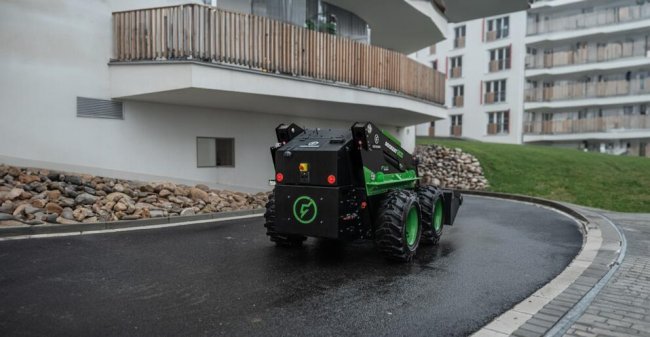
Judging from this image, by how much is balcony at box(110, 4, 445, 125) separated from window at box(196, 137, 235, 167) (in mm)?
1108

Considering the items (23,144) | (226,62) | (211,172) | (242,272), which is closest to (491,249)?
(242,272)

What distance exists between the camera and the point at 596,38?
119ft

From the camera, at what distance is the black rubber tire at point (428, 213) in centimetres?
762

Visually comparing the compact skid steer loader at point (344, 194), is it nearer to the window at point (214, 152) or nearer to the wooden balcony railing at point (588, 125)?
the window at point (214, 152)

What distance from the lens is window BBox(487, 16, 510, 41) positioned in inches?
1522

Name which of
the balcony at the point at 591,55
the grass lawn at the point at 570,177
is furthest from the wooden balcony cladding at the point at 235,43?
the balcony at the point at 591,55

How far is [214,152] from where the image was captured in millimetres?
13508

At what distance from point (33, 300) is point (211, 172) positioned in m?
8.85

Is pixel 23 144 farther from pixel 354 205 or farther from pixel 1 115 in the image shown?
pixel 354 205

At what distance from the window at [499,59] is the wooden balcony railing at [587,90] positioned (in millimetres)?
3121

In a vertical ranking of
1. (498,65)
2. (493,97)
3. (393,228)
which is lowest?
(393,228)

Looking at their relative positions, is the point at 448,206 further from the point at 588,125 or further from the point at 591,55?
the point at 591,55

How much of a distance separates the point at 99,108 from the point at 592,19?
38192 mm

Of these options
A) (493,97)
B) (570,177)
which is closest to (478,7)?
(570,177)
